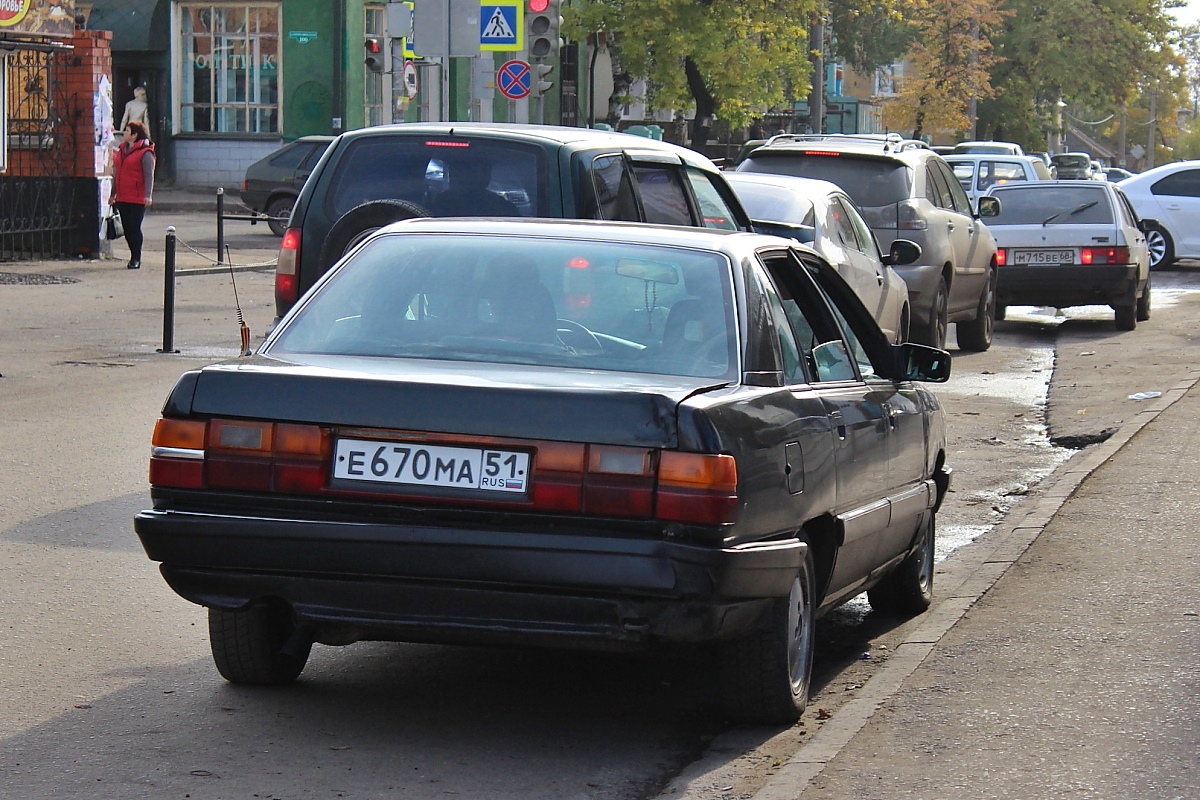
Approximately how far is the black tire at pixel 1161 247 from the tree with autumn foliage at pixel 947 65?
3134 cm

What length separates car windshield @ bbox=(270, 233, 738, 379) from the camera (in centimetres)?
530

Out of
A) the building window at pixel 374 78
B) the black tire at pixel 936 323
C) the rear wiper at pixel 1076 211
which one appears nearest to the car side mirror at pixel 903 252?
the black tire at pixel 936 323

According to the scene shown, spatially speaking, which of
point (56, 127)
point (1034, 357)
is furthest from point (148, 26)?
point (1034, 357)

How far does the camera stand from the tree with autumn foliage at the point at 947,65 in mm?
61125

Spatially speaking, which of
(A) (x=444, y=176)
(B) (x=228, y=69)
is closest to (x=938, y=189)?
(A) (x=444, y=176)

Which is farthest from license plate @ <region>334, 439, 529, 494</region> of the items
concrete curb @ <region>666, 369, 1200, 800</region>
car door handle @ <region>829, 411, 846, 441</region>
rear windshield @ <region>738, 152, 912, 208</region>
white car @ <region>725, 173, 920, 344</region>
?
rear windshield @ <region>738, 152, 912, 208</region>

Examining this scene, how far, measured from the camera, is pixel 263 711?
5.43 meters

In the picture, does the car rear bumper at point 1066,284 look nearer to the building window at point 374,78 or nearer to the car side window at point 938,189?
the car side window at point 938,189

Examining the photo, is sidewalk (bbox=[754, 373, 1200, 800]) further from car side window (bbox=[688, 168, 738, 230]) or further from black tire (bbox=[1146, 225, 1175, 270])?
black tire (bbox=[1146, 225, 1175, 270])

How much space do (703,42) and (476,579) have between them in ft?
123

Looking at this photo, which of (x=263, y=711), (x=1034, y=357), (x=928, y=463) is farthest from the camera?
(x=1034, y=357)

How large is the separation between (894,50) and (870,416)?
7189cm

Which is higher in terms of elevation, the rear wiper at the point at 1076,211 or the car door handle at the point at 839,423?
the rear wiper at the point at 1076,211

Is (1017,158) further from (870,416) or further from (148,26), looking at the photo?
(870,416)
